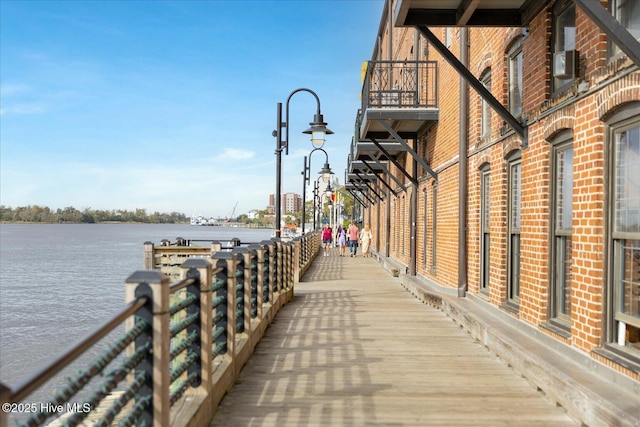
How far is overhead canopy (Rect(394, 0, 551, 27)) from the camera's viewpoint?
766 cm

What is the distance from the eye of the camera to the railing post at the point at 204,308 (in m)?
5.09

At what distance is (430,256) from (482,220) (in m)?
5.37

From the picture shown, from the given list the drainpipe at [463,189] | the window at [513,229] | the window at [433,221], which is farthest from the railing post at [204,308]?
the window at [433,221]

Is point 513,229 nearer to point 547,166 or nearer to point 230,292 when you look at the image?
point 547,166

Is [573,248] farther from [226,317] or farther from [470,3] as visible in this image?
[226,317]

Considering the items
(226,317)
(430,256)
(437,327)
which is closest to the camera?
(226,317)

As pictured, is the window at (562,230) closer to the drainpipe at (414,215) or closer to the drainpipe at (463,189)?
the drainpipe at (463,189)

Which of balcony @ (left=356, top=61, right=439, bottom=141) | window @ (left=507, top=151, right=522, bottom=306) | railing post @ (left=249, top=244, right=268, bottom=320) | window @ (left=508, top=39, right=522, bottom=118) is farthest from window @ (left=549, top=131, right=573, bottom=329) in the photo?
balcony @ (left=356, top=61, right=439, bottom=141)

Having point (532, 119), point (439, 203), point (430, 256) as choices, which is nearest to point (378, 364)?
point (532, 119)

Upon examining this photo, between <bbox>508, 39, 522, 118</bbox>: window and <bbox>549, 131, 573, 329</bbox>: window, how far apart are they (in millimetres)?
1973

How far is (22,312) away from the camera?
34531 mm

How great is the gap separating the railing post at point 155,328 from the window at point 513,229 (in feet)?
21.0

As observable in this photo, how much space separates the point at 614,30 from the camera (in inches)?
187

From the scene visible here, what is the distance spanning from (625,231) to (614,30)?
185cm
